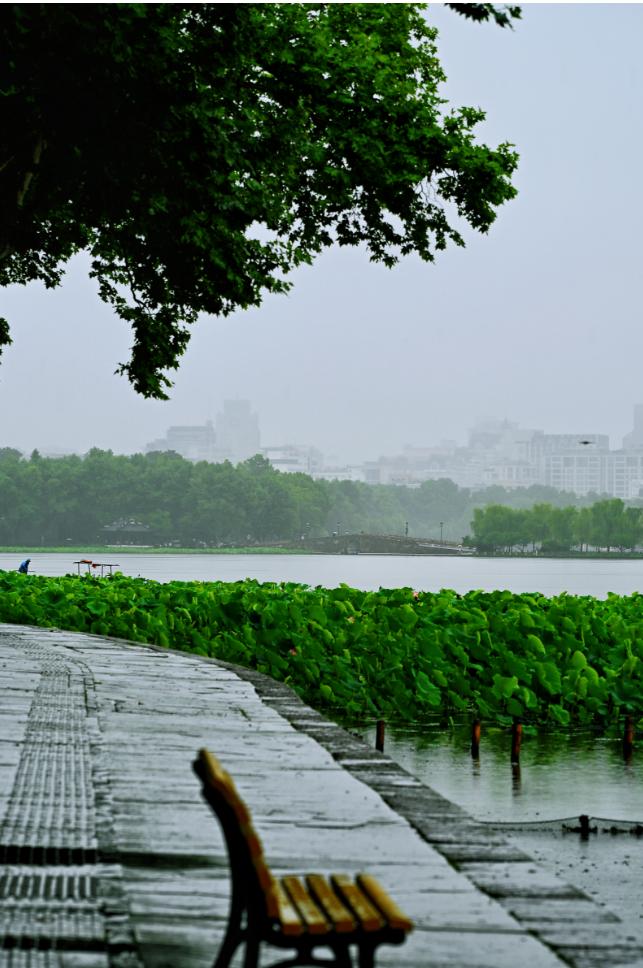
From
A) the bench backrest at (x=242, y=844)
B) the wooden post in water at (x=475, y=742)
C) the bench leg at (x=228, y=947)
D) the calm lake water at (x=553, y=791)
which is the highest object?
the bench backrest at (x=242, y=844)

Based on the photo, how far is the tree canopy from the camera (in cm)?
1120

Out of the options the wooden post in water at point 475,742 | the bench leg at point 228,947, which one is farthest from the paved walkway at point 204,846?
the wooden post in water at point 475,742

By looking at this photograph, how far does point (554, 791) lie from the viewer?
11.9 metres

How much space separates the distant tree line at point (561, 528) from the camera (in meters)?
167

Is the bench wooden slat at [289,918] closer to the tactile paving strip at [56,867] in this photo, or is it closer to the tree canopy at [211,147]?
the tactile paving strip at [56,867]

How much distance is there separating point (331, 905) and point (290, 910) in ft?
0.36

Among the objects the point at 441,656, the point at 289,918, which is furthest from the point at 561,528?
the point at 289,918

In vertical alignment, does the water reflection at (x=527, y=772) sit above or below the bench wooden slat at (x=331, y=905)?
below

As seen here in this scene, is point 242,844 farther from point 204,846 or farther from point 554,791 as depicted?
point 554,791

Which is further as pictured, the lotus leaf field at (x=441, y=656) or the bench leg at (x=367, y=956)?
the lotus leaf field at (x=441, y=656)

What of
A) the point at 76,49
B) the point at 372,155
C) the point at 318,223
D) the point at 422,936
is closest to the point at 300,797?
the point at 422,936

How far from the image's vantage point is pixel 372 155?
696 inches

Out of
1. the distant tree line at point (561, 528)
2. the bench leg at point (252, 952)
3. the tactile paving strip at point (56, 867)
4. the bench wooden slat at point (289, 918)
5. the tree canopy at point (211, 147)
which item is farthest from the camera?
the distant tree line at point (561, 528)

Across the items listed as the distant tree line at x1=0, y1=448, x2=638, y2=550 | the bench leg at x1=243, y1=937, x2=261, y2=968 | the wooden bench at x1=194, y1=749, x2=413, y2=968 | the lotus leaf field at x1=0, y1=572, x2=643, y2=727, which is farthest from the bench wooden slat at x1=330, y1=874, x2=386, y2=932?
the distant tree line at x1=0, y1=448, x2=638, y2=550
